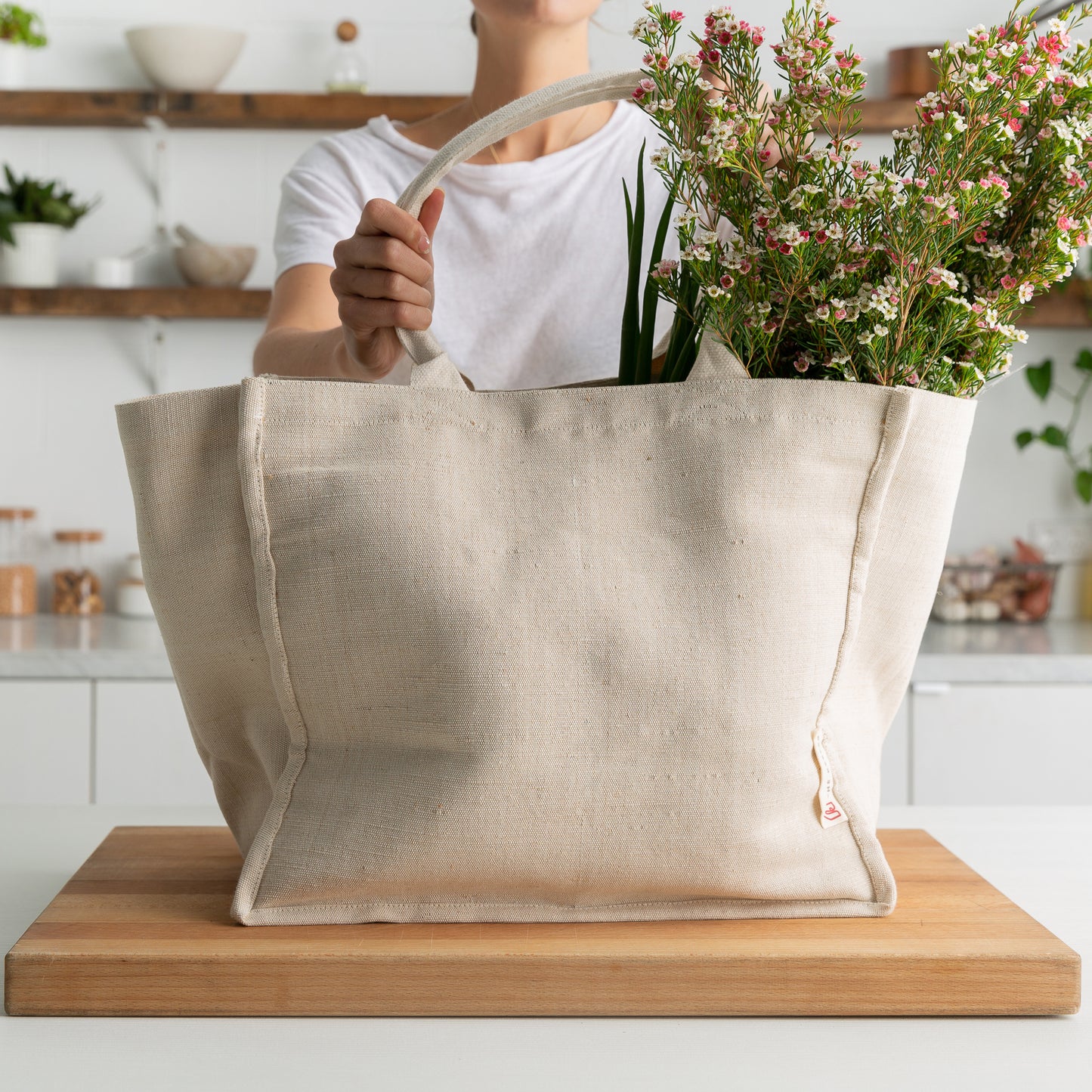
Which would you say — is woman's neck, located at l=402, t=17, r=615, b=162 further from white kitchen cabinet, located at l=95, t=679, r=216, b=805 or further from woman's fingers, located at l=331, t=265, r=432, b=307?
white kitchen cabinet, located at l=95, t=679, r=216, b=805

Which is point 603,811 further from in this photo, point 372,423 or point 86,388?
point 86,388

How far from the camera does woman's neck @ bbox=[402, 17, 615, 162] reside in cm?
98

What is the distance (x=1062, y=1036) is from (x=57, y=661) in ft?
5.58

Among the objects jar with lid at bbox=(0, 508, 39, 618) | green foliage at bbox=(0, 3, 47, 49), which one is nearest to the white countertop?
jar with lid at bbox=(0, 508, 39, 618)

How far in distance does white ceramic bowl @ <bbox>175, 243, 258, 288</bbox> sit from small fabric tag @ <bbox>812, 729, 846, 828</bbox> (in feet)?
6.90

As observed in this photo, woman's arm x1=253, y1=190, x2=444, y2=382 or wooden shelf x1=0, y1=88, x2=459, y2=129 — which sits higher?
wooden shelf x1=0, y1=88, x2=459, y2=129

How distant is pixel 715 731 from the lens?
49 centimetres

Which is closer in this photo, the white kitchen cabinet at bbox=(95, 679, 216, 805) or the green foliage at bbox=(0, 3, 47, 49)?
the white kitchen cabinet at bbox=(95, 679, 216, 805)

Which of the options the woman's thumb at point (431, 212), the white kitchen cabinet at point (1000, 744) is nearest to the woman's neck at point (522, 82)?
the woman's thumb at point (431, 212)

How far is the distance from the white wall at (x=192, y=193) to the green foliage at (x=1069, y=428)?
4 cm

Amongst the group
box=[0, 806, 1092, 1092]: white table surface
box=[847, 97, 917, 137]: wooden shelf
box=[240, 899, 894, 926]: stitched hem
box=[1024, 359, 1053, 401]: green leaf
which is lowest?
box=[0, 806, 1092, 1092]: white table surface

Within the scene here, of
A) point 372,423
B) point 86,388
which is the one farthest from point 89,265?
point 372,423

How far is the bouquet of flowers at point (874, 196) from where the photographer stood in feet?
1.56

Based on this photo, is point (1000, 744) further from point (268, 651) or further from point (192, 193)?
point (192, 193)
